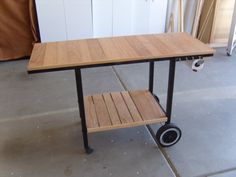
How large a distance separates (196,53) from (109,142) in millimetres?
905

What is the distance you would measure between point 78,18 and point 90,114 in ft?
5.68

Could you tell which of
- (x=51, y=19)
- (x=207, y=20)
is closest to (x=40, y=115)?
(x=51, y=19)

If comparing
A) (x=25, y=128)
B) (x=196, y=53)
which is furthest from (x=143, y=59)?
(x=25, y=128)

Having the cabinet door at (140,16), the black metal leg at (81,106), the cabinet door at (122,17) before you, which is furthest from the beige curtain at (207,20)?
the black metal leg at (81,106)

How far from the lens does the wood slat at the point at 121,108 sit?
1928 mm

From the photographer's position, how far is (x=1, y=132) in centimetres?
218

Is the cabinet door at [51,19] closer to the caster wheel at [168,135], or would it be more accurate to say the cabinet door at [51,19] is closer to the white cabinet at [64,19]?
the white cabinet at [64,19]

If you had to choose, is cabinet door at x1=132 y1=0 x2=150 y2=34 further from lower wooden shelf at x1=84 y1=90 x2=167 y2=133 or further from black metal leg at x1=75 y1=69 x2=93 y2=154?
black metal leg at x1=75 y1=69 x2=93 y2=154

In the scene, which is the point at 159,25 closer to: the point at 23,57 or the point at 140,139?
the point at 23,57

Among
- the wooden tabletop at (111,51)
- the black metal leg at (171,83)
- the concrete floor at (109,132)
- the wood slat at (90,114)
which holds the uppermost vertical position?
the wooden tabletop at (111,51)

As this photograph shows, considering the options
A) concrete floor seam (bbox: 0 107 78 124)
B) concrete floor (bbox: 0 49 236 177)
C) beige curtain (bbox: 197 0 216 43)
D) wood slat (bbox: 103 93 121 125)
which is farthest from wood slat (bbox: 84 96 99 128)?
beige curtain (bbox: 197 0 216 43)

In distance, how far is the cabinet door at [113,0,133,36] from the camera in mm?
3455

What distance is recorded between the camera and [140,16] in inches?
141

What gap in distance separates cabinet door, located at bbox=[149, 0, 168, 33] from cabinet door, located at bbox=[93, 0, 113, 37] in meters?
0.55
